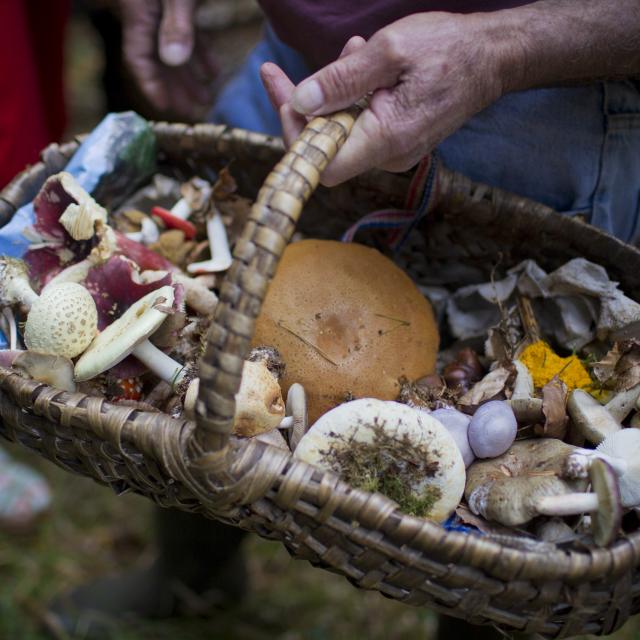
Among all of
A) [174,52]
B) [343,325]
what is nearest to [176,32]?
[174,52]

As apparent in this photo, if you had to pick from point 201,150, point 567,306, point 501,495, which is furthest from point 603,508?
point 201,150

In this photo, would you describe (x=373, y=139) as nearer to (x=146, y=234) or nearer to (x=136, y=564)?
(x=146, y=234)

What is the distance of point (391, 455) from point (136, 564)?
3.60 feet

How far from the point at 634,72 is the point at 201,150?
666 millimetres

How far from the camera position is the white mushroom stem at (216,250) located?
1.09 meters

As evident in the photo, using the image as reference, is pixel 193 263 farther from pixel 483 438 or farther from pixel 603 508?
pixel 603 508

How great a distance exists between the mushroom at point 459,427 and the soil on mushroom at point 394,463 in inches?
3.1

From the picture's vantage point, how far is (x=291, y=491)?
71cm

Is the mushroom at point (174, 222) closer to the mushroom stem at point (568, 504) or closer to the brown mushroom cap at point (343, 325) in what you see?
the brown mushroom cap at point (343, 325)

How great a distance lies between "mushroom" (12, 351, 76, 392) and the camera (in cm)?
86

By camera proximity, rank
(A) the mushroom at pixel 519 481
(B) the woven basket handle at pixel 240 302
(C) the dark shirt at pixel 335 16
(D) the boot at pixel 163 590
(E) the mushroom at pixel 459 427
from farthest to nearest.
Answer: (D) the boot at pixel 163 590, (C) the dark shirt at pixel 335 16, (E) the mushroom at pixel 459 427, (A) the mushroom at pixel 519 481, (B) the woven basket handle at pixel 240 302

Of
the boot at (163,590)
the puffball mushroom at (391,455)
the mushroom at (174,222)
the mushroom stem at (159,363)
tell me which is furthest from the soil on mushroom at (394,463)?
the boot at (163,590)

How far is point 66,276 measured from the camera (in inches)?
38.4

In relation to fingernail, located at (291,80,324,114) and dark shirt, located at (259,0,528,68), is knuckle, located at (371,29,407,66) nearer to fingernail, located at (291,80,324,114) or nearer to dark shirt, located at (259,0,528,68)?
fingernail, located at (291,80,324,114)
